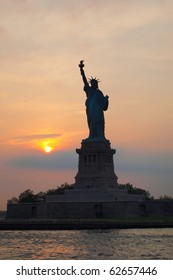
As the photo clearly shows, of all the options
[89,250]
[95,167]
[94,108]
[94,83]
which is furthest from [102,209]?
[89,250]

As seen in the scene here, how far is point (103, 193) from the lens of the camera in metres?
82.9

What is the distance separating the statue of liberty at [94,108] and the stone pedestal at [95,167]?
1.97 metres

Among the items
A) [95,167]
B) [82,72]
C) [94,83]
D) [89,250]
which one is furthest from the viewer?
[94,83]

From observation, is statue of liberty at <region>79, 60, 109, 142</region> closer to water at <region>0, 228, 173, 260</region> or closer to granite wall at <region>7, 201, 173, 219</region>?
granite wall at <region>7, 201, 173, 219</region>

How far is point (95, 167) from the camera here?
8956 centimetres

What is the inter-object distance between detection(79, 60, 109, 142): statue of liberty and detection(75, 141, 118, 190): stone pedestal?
77.7 inches

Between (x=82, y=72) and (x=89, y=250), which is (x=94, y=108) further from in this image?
(x=89, y=250)

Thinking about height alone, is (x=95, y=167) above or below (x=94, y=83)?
below

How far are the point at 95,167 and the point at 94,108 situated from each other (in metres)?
10.6

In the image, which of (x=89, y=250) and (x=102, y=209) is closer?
(x=89, y=250)

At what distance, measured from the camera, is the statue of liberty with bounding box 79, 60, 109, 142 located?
92438 mm

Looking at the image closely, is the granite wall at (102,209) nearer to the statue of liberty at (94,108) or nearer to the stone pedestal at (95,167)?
the stone pedestal at (95,167)

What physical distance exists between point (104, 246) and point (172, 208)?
Result: 138 ft
